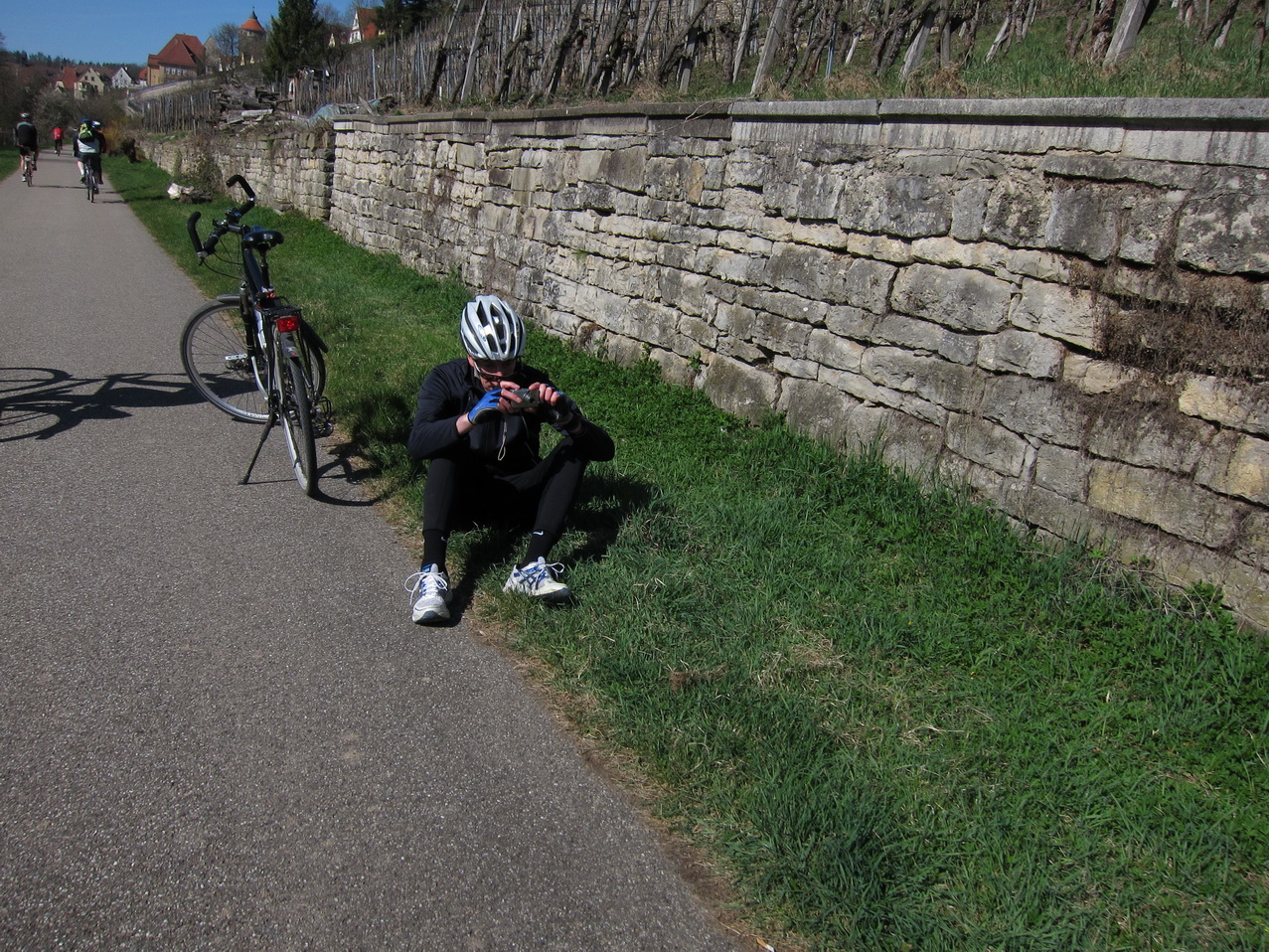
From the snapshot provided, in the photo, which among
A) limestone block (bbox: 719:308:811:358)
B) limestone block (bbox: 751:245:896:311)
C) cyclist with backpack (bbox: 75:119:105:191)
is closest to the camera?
limestone block (bbox: 751:245:896:311)

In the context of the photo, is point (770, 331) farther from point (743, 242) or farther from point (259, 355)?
point (259, 355)

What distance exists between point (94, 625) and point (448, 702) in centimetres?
146

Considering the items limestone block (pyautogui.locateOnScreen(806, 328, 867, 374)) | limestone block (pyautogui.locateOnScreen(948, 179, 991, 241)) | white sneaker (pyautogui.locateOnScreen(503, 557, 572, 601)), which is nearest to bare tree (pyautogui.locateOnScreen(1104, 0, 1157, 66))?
limestone block (pyautogui.locateOnScreen(948, 179, 991, 241))

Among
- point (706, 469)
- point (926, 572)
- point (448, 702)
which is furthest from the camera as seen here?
point (706, 469)

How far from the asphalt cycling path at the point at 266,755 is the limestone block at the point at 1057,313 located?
2776 mm

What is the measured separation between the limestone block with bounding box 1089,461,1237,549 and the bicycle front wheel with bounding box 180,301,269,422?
494 cm

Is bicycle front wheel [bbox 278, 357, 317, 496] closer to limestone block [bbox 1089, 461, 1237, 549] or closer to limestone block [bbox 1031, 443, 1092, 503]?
limestone block [bbox 1031, 443, 1092, 503]

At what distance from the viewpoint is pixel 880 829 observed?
8.32 ft

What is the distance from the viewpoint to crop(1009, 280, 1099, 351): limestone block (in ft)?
12.6

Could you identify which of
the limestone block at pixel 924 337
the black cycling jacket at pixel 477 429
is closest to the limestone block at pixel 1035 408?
the limestone block at pixel 924 337

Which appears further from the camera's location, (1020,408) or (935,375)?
(935,375)

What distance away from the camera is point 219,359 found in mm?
6270

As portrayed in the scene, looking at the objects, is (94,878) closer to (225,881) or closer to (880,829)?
(225,881)

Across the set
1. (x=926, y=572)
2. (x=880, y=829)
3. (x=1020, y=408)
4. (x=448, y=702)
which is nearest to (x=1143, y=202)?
(x=1020, y=408)
